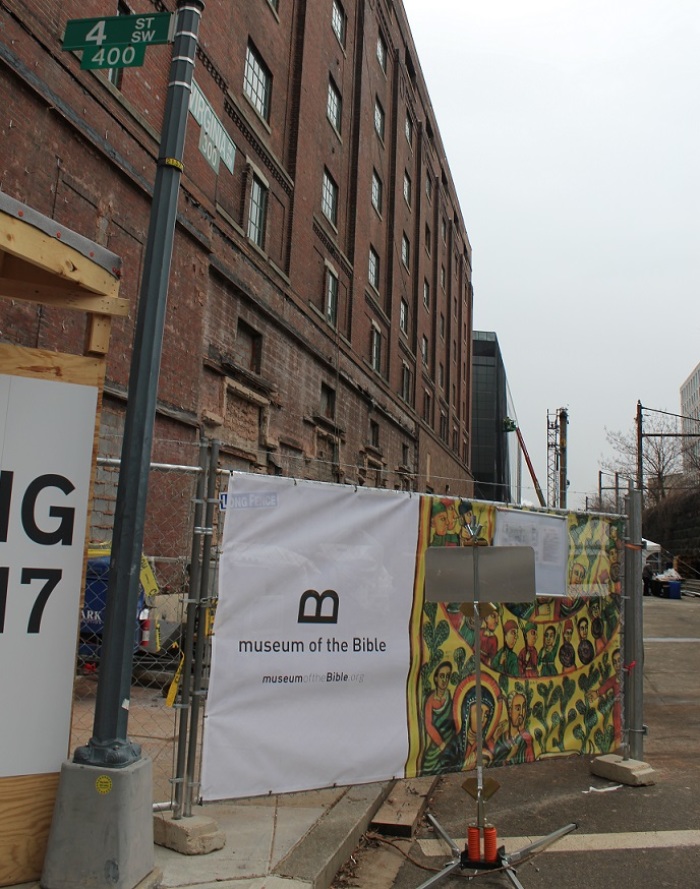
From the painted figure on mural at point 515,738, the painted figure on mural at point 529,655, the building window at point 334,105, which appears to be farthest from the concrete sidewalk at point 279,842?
the building window at point 334,105

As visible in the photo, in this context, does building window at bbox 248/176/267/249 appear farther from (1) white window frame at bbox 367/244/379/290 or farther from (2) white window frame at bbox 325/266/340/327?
(1) white window frame at bbox 367/244/379/290

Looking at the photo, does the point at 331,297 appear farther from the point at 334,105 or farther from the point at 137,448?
the point at 137,448

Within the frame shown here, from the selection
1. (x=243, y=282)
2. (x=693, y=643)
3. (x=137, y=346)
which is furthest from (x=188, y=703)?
(x=693, y=643)

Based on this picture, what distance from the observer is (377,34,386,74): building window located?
1109 inches

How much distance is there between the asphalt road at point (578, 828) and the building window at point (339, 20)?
2214 cm

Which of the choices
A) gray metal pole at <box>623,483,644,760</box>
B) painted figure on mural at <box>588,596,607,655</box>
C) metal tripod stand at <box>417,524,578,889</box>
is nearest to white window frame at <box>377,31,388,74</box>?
gray metal pole at <box>623,483,644,760</box>

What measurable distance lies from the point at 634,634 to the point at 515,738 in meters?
1.59

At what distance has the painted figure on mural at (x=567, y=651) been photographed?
6.13 m

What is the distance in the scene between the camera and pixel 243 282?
50.3 feet

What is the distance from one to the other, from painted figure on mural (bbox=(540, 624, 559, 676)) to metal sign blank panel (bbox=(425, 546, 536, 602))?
4.91ft

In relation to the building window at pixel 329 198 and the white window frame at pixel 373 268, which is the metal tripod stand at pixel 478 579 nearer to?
the building window at pixel 329 198

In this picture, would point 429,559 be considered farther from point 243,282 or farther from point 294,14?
point 294,14

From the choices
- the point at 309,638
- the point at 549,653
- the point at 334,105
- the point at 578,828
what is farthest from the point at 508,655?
the point at 334,105

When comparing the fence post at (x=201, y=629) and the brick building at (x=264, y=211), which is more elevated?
the brick building at (x=264, y=211)
